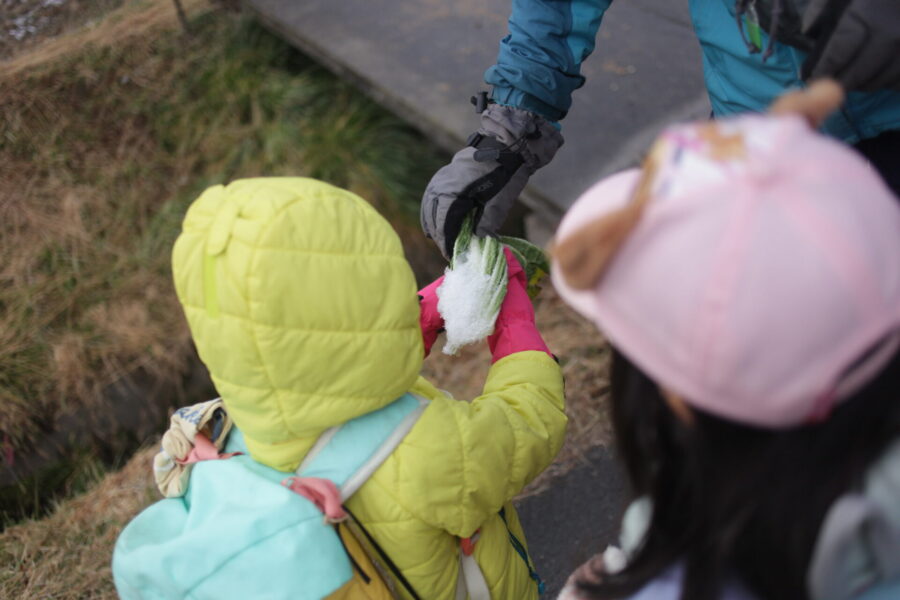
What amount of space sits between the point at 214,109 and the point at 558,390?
3.42 metres

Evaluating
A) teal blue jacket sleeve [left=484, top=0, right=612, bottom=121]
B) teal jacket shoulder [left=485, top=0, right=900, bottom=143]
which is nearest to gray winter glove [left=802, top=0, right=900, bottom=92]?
teal jacket shoulder [left=485, top=0, right=900, bottom=143]

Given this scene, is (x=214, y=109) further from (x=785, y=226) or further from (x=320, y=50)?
(x=785, y=226)

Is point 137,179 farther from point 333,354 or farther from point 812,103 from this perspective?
point 812,103

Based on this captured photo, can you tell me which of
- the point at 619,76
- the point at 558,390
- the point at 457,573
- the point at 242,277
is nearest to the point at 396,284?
the point at 242,277

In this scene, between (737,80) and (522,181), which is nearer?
(737,80)

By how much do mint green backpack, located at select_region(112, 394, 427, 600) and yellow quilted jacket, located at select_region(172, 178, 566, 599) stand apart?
4 centimetres

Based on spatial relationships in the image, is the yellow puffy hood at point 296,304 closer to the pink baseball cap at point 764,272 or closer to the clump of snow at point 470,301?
the clump of snow at point 470,301

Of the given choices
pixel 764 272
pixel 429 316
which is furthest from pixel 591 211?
pixel 429 316

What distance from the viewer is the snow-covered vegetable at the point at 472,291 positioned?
1.88 metres

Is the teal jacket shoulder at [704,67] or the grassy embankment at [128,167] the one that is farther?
the grassy embankment at [128,167]

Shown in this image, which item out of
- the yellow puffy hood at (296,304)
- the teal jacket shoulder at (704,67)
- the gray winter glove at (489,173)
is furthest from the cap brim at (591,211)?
the gray winter glove at (489,173)

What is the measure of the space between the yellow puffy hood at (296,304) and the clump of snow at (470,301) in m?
0.38

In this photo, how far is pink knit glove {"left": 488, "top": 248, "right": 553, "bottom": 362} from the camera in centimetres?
187

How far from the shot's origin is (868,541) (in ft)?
3.22
